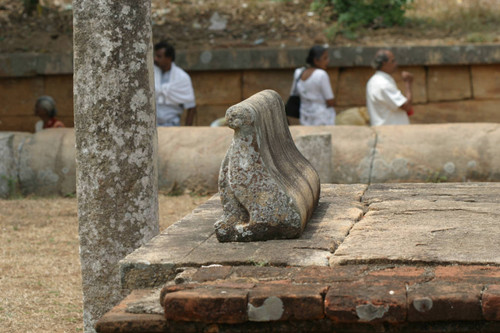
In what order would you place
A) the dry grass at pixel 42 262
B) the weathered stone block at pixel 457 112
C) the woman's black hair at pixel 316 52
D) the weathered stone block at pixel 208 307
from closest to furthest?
the weathered stone block at pixel 208 307, the dry grass at pixel 42 262, the woman's black hair at pixel 316 52, the weathered stone block at pixel 457 112

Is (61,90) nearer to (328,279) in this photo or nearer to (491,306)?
(328,279)

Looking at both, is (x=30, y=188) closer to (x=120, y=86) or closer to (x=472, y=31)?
(x=120, y=86)

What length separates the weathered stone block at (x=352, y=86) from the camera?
12.5 metres

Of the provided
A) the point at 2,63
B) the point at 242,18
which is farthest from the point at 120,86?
the point at 242,18

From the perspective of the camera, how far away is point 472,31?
1311 cm

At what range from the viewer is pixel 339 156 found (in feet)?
30.5

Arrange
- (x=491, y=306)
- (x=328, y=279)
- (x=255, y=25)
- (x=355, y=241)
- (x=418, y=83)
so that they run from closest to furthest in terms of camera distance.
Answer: (x=491, y=306)
(x=328, y=279)
(x=355, y=241)
(x=418, y=83)
(x=255, y=25)

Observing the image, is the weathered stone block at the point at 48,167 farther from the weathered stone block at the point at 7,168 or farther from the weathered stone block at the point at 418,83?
the weathered stone block at the point at 418,83

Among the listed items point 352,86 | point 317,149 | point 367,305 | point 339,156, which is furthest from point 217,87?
point 367,305

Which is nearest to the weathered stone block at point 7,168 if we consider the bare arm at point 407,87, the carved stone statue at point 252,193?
the bare arm at point 407,87

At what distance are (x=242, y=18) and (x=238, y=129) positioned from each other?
10239 millimetres

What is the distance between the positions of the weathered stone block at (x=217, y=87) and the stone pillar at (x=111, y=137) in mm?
8031

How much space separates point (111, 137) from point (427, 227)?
1737 millimetres

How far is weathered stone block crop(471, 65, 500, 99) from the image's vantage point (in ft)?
40.3
